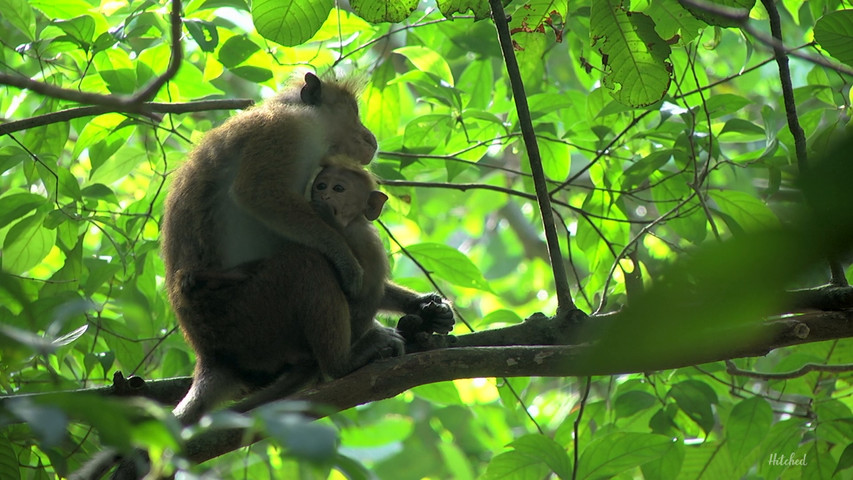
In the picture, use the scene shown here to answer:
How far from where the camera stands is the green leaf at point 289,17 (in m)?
3.88

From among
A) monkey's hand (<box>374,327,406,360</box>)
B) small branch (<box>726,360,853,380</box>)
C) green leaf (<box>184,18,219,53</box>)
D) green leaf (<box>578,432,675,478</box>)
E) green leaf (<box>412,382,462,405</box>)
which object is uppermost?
green leaf (<box>184,18,219,53</box>)

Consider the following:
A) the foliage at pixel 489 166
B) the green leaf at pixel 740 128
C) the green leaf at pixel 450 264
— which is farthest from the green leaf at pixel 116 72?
the green leaf at pixel 740 128

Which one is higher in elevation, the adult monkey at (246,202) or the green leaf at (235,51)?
the green leaf at (235,51)

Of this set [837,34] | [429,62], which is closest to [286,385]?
[429,62]

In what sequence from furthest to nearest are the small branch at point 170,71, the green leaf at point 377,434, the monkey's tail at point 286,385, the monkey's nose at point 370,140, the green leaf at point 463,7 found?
the green leaf at point 377,434 < the monkey's nose at point 370,140 < the monkey's tail at point 286,385 < the green leaf at point 463,7 < the small branch at point 170,71

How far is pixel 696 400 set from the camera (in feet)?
14.8

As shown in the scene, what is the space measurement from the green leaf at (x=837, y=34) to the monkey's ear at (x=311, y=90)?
3.62 m

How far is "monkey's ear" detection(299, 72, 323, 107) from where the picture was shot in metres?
5.96

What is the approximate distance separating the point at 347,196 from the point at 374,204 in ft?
0.64

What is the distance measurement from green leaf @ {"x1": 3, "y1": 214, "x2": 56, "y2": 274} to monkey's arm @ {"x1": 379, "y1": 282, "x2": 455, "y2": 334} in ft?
7.04

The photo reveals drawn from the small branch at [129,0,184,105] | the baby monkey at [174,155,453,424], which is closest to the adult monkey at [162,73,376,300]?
the baby monkey at [174,155,453,424]

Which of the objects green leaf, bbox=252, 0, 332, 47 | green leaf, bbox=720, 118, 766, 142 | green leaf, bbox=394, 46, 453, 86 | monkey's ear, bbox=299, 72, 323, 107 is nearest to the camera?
green leaf, bbox=252, 0, 332, 47

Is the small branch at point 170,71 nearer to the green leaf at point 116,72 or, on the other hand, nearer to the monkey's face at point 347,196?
the green leaf at point 116,72

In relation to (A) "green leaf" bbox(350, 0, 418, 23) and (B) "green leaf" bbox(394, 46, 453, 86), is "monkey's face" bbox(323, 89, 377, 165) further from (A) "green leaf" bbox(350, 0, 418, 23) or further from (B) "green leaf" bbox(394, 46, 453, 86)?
(A) "green leaf" bbox(350, 0, 418, 23)
